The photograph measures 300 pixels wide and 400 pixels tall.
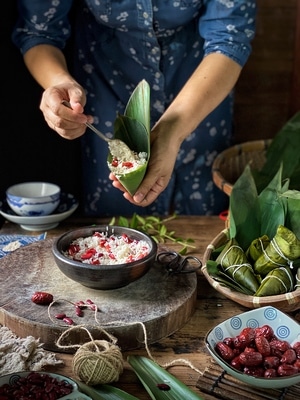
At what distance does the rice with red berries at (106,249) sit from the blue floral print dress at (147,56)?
613mm

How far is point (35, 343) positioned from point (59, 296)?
6.7 inches

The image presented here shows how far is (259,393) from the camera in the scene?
1.37 metres

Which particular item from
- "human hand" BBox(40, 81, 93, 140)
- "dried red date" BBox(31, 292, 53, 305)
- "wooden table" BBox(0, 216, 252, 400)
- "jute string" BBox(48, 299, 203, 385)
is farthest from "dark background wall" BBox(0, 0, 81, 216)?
"jute string" BBox(48, 299, 203, 385)

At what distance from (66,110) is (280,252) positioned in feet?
2.05

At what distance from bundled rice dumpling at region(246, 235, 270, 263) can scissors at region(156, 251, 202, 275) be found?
0.14 m

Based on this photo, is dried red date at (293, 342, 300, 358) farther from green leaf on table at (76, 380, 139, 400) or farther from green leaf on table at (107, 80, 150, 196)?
green leaf on table at (107, 80, 150, 196)

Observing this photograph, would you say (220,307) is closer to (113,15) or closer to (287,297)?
(287,297)

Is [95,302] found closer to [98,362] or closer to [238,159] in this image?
[98,362]

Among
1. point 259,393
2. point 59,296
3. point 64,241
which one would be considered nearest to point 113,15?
point 64,241

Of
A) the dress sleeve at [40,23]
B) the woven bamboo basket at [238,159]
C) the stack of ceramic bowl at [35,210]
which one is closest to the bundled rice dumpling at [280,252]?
the woven bamboo basket at [238,159]

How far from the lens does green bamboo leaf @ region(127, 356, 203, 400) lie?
4.48 ft

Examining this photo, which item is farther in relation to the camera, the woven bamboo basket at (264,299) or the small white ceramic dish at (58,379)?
the woven bamboo basket at (264,299)

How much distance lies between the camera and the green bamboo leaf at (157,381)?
1.36 meters

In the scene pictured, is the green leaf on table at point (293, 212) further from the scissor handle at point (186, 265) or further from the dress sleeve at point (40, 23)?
the dress sleeve at point (40, 23)
